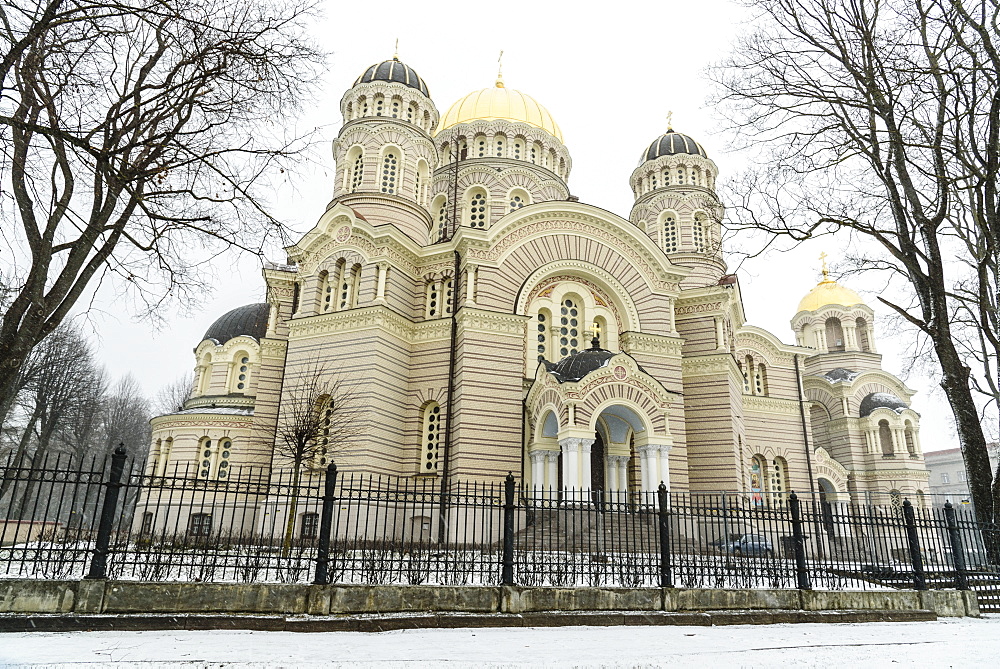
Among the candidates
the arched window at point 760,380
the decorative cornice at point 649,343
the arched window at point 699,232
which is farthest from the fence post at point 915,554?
the arched window at point 699,232

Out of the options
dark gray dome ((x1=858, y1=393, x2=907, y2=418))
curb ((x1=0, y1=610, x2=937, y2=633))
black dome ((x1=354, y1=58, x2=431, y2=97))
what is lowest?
curb ((x1=0, y1=610, x2=937, y2=633))

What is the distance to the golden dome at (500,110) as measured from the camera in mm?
30094

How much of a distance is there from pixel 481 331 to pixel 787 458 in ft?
51.8

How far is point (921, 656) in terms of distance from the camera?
7.76 m

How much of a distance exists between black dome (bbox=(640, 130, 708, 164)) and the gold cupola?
1406cm

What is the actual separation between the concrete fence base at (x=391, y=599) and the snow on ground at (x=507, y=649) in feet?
1.73

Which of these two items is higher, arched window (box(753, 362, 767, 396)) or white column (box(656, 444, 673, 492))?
arched window (box(753, 362, 767, 396))

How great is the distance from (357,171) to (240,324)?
7856 mm

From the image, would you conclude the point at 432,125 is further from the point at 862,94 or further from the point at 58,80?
the point at 58,80

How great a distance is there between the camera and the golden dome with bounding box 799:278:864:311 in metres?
40.5

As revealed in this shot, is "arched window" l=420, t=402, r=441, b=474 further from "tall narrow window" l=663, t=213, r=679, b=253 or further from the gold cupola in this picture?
the gold cupola

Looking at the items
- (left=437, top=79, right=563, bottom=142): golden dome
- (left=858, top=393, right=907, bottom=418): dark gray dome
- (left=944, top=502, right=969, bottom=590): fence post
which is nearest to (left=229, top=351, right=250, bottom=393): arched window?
(left=437, top=79, right=563, bottom=142): golden dome

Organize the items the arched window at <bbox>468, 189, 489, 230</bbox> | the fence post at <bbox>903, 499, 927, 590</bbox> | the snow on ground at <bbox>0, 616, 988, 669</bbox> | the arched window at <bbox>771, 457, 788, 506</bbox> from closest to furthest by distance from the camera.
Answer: the snow on ground at <bbox>0, 616, 988, 669</bbox>, the fence post at <bbox>903, 499, 927, 590</bbox>, the arched window at <bbox>771, 457, 788, 506</bbox>, the arched window at <bbox>468, 189, 489, 230</bbox>

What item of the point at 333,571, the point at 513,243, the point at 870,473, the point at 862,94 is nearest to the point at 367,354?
the point at 513,243
